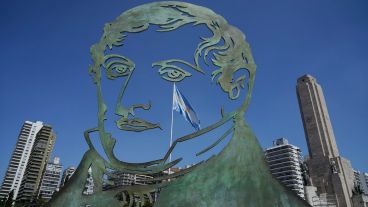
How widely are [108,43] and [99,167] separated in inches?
146

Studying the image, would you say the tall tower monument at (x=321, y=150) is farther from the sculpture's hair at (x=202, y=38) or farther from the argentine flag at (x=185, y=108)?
the sculpture's hair at (x=202, y=38)

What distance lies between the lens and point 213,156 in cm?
741

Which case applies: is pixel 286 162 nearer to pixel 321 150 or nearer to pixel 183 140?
pixel 321 150

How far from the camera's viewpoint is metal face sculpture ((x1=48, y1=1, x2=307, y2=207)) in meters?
6.87

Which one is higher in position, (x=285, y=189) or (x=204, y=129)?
(x=204, y=129)

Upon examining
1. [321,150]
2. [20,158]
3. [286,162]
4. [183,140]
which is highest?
[286,162]

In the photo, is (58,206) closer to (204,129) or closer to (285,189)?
(204,129)

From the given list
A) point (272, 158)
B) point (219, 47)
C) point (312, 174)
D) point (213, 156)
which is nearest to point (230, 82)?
point (219, 47)

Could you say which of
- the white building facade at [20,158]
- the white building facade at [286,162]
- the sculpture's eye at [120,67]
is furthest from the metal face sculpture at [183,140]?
the white building facade at [20,158]

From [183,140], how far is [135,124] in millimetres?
1374

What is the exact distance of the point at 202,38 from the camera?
898 centimetres

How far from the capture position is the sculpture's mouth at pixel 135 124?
8047mm

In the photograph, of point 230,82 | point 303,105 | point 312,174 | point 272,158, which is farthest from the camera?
point 272,158

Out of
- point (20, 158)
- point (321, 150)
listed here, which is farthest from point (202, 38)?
point (20, 158)
